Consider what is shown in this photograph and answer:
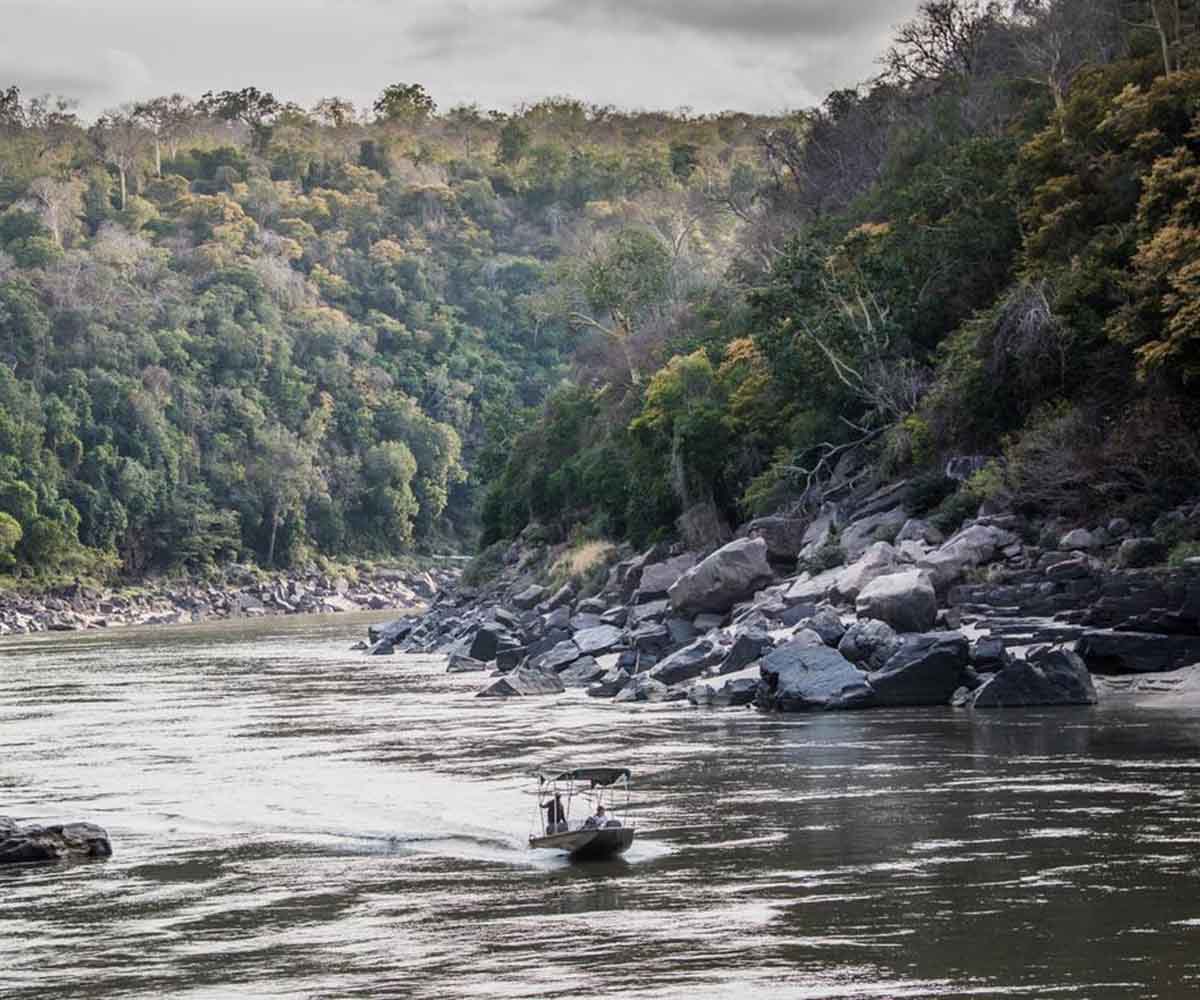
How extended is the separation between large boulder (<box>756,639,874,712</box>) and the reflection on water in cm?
68

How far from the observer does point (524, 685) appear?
3762cm

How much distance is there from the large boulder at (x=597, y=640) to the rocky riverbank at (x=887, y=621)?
0.05m

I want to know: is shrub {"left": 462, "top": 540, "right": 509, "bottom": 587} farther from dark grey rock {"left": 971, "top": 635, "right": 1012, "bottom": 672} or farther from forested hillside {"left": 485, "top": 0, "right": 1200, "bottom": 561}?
dark grey rock {"left": 971, "top": 635, "right": 1012, "bottom": 672}

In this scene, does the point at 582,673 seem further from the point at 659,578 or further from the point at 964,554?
the point at 964,554

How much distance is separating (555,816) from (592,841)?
85 centimetres

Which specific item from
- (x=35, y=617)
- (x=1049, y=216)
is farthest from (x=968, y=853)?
(x=35, y=617)

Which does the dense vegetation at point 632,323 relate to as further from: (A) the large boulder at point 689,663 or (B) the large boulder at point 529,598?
(A) the large boulder at point 689,663

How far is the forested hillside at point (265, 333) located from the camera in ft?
439

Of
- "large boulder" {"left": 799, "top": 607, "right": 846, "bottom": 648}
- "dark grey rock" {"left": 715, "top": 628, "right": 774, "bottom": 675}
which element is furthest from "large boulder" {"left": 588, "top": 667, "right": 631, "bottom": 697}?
"large boulder" {"left": 799, "top": 607, "right": 846, "bottom": 648}

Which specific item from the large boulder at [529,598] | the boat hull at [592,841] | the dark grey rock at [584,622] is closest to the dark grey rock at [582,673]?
the dark grey rock at [584,622]

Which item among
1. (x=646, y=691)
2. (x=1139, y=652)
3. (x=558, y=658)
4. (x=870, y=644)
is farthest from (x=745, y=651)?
(x=558, y=658)

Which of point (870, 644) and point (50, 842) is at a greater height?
Answer: point (870, 644)

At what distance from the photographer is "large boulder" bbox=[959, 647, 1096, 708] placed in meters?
27.2

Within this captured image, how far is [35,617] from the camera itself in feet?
357
